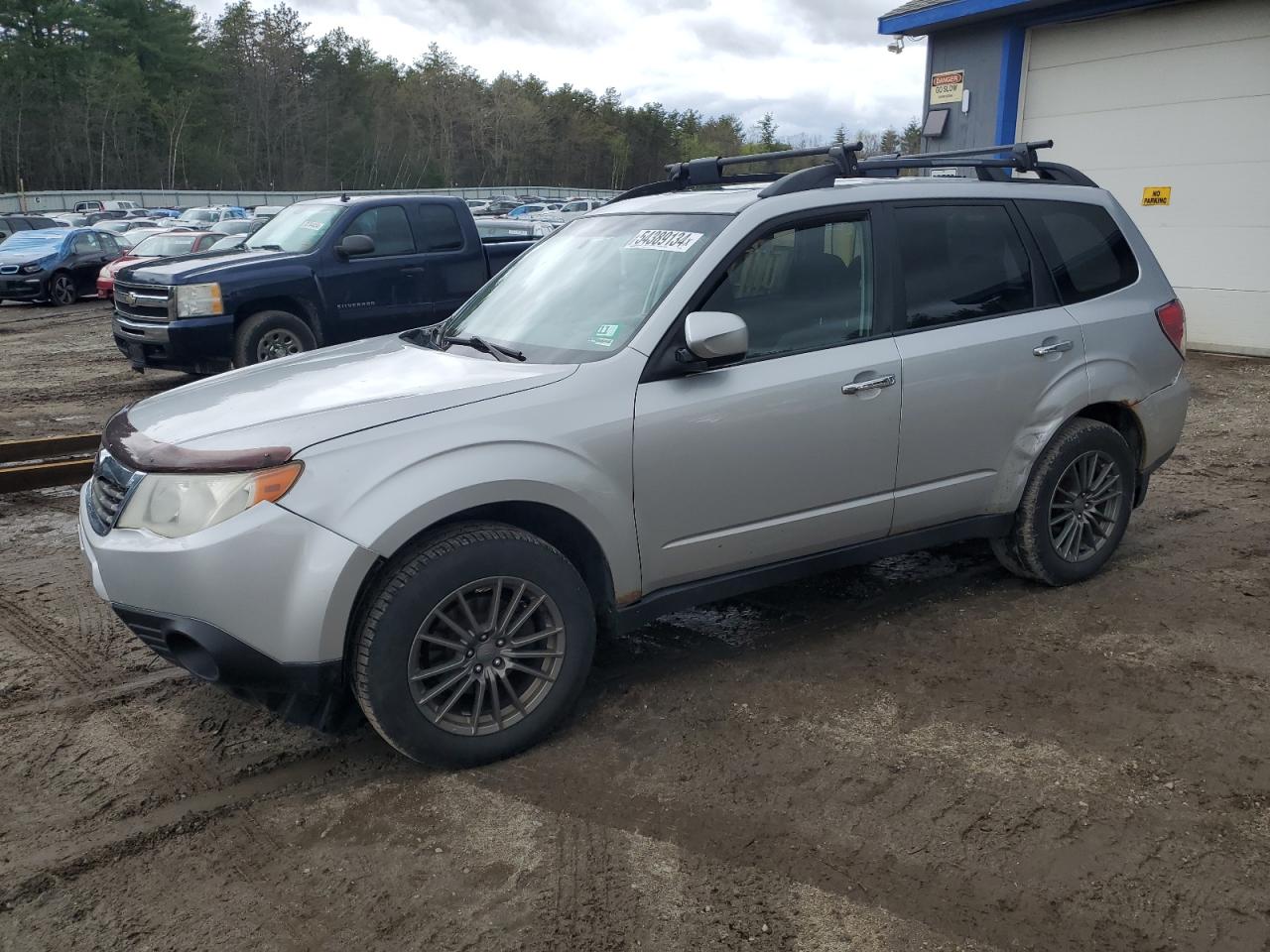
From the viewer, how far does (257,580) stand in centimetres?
306

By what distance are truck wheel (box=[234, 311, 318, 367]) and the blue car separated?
13.4m

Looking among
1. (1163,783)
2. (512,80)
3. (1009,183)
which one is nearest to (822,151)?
(1009,183)

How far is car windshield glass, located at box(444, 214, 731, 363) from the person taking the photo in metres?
3.87

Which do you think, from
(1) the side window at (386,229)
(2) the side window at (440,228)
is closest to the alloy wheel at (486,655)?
(1) the side window at (386,229)

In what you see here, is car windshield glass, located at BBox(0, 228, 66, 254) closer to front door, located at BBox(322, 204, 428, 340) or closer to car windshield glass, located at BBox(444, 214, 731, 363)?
front door, located at BBox(322, 204, 428, 340)

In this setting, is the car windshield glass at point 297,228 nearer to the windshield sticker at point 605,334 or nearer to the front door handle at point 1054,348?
the windshield sticker at point 605,334

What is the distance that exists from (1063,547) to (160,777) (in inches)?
153

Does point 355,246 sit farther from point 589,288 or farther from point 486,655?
point 486,655

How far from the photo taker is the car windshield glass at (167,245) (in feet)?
64.1

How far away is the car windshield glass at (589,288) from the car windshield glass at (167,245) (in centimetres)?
1717

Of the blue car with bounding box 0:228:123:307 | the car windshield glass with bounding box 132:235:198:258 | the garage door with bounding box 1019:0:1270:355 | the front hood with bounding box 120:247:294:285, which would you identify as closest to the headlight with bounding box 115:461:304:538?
the front hood with bounding box 120:247:294:285

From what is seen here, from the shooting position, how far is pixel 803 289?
4105 millimetres

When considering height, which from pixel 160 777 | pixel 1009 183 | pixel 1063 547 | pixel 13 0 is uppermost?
pixel 13 0

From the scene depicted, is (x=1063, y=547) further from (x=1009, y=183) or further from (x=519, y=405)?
(x=519, y=405)
